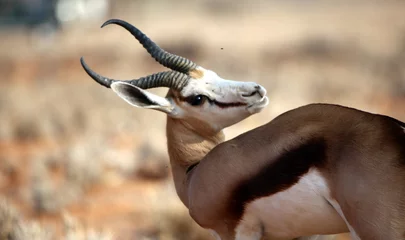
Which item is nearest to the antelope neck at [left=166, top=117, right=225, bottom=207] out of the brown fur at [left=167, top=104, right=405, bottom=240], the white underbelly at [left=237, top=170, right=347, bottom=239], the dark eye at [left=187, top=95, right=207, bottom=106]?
the dark eye at [left=187, top=95, right=207, bottom=106]

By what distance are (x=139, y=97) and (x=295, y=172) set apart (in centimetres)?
175

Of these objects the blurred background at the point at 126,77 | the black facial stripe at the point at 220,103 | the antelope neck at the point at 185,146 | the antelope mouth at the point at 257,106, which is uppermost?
the antelope mouth at the point at 257,106

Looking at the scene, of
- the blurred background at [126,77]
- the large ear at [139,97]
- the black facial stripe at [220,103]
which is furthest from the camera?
the blurred background at [126,77]

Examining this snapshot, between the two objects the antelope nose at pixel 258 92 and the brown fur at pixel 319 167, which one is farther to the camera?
the antelope nose at pixel 258 92

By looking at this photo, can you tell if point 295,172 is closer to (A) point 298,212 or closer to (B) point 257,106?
(A) point 298,212

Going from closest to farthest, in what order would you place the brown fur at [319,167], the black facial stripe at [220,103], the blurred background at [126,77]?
the brown fur at [319,167], the black facial stripe at [220,103], the blurred background at [126,77]

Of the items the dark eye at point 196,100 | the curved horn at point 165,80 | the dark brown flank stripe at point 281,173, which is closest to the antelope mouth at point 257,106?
the dark eye at point 196,100

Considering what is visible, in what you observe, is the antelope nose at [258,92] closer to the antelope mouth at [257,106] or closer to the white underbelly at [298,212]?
the antelope mouth at [257,106]

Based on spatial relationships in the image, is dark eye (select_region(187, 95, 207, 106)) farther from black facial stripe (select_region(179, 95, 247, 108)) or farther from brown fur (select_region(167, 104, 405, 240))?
brown fur (select_region(167, 104, 405, 240))

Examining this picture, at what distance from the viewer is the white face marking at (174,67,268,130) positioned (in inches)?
219

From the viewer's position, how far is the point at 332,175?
162 inches

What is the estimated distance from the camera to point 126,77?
24922 millimetres

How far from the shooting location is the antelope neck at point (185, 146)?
5691 mm

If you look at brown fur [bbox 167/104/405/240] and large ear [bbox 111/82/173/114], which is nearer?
brown fur [bbox 167/104/405/240]
